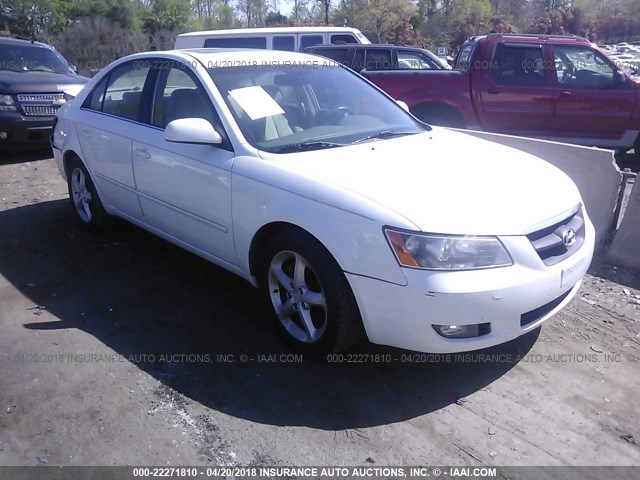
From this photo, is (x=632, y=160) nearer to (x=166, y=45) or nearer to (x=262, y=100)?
(x=262, y=100)

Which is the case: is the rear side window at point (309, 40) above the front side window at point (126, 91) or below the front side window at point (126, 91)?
above

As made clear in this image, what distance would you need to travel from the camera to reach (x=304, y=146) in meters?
3.70

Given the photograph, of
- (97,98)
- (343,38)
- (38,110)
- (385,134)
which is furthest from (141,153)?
(343,38)

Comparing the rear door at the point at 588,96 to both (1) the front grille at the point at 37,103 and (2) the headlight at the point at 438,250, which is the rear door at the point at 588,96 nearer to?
(2) the headlight at the point at 438,250

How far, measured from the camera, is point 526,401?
124 inches

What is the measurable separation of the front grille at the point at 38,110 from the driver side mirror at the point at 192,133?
601 centimetres

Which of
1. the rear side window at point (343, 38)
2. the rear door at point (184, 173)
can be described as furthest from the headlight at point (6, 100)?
the rear side window at point (343, 38)

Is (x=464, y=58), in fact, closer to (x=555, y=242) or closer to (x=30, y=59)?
(x=555, y=242)

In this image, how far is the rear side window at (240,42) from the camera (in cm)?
1362

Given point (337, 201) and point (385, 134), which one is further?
point (385, 134)

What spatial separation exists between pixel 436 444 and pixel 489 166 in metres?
1.69

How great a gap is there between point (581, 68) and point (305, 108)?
19.5 ft

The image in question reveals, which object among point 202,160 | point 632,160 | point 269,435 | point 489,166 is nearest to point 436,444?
point 269,435

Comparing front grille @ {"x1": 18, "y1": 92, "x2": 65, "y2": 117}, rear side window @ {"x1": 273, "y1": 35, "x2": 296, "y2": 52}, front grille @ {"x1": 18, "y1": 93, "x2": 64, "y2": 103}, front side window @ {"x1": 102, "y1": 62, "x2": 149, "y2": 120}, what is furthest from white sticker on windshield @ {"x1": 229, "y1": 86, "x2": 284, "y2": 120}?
rear side window @ {"x1": 273, "y1": 35, "x2": 296, "y2": 52}
